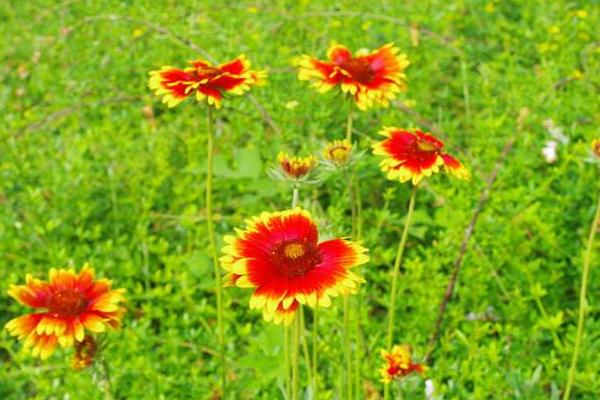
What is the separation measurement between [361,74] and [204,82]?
0.39 metres

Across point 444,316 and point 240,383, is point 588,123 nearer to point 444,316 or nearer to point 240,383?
point 444,316

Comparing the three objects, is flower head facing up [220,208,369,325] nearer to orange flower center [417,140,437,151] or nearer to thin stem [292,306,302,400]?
thin stem [292,306,302,400]

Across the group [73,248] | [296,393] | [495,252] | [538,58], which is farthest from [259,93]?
[296,393]

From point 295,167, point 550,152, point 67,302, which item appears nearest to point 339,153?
point 295,167

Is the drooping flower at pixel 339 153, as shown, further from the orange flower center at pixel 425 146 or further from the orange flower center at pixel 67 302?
the orange flower center at pixel 67 302

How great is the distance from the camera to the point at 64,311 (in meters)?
1.26

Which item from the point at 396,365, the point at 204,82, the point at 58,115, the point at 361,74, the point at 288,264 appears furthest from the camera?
the point at 58,115

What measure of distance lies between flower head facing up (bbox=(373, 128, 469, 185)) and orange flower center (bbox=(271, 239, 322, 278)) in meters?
0.19

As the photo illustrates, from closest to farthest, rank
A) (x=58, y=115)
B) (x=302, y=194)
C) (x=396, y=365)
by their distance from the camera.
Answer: (x=396, y=365)
(x=302, y=194)
(x=58, y=115)

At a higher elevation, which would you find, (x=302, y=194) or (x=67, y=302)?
(x=67, y=302)

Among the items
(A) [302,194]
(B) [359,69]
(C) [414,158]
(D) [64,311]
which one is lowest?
(A) [302,194]

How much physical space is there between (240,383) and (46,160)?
4.02ft

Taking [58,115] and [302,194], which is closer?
[302,194]

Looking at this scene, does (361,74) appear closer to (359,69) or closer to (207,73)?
(359,69)
